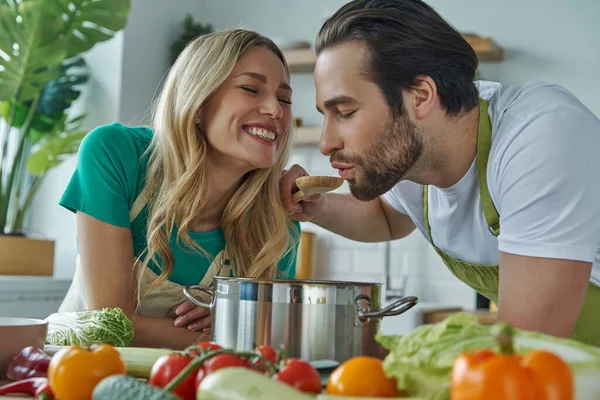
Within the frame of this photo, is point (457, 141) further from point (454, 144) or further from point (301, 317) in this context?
point (301, 317)

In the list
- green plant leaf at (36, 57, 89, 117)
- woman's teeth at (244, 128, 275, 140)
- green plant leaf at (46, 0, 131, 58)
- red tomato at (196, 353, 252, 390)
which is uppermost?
green plant leaf at (46, 0, 131, 58)

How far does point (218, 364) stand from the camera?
85 cm

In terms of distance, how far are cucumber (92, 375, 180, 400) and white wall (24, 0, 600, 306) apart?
3.44m

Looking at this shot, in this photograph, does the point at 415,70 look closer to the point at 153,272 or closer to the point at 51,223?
the point at 153,272

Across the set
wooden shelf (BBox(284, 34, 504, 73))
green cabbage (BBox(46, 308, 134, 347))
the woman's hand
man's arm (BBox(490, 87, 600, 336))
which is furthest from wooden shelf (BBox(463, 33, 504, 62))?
green cabbage (BBox(46, 308, 134, 347))

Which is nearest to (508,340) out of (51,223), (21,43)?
(21,43)

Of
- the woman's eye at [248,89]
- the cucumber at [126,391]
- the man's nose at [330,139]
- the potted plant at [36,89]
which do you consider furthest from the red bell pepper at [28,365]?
the potted plant at [36,89]

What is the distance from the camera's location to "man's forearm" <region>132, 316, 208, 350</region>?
1.80 m

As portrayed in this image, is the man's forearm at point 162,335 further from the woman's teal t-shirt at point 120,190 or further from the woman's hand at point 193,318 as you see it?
the woman's teal t-shirt at point 120,190

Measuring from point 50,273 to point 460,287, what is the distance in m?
2.25

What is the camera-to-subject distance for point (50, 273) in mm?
3596

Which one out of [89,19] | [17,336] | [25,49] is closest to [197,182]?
[17,336]

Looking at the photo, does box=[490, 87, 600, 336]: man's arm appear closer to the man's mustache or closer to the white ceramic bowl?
the man's mustache

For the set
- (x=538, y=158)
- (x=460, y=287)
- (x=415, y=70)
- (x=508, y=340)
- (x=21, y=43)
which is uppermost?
(x=21, y=43)
